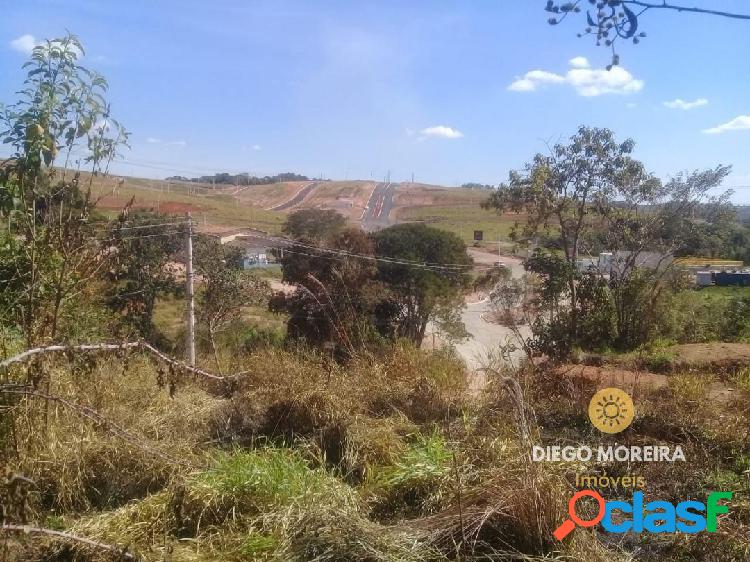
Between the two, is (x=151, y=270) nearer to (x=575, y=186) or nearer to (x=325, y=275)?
(x=325, y=275)

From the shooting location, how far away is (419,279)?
57.4 feet

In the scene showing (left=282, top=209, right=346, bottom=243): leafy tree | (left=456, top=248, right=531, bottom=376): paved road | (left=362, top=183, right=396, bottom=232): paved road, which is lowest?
(left=456, top=248, right=531, bottom=376): paved road

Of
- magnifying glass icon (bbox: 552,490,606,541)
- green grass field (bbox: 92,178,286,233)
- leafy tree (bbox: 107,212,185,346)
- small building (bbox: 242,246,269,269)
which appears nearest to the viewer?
magnifying glass icon (bbox: 552,490,606,541)

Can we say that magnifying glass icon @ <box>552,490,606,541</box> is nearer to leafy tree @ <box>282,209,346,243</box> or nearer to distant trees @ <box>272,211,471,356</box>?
distant trees @ <box>272,211,471,356</box>

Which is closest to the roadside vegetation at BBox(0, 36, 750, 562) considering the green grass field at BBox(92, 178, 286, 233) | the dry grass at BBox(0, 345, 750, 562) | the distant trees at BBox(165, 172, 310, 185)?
the dry grass at BBox(0, 345, 750, 562)

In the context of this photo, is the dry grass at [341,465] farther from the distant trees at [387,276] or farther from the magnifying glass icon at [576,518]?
the distant trees at [387,276]

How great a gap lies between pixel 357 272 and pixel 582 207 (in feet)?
19.0

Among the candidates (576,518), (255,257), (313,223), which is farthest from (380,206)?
(576,518)

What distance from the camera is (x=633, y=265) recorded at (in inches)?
479

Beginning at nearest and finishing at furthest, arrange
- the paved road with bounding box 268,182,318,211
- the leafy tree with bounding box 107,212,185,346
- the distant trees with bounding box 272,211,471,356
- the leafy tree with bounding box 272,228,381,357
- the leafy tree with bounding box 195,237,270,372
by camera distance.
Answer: the leafy tree with bounding box 272,228,381,357, the distant trees with bounding box 272,211,471,356, the leafy tree with bounding box 195,237,270,372, the leafy tree with bounding box 107,212,185,346, the paved road with bounding box 268,182,318,211

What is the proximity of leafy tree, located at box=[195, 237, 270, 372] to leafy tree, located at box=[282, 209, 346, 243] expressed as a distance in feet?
14.2

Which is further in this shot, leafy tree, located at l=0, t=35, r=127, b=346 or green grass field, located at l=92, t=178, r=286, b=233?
green grass field, located at l=92, t=178, r=286, b=233

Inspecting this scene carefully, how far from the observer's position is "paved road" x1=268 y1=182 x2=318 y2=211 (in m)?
40.2
